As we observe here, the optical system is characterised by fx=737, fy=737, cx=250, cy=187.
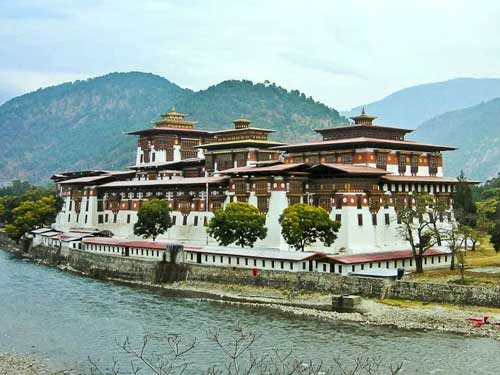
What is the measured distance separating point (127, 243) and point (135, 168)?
28.9m

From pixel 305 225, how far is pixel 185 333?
21040 mm

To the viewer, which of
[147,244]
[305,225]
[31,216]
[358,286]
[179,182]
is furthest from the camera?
[31,216]

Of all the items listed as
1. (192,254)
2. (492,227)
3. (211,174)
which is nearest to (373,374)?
(492,227)

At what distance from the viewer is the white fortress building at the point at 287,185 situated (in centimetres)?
6938

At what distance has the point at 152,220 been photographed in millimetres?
80438

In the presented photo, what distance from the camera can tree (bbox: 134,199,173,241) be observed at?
80438mm

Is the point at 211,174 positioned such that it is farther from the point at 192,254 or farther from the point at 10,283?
the point at 10,283

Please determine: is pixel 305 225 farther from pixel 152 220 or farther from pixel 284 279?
pixel 152 220

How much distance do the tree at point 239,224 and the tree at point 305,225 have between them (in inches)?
130

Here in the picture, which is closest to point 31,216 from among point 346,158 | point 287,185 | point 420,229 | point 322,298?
point 287,185

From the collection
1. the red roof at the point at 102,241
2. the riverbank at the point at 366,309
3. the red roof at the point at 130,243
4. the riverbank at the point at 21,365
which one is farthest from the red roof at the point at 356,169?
the riverbank at the point at 21,365

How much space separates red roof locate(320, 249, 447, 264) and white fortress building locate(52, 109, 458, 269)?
2.32 meters

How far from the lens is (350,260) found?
194 ft

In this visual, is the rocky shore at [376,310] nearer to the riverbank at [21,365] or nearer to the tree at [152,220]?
the riverbank at [21,365]
